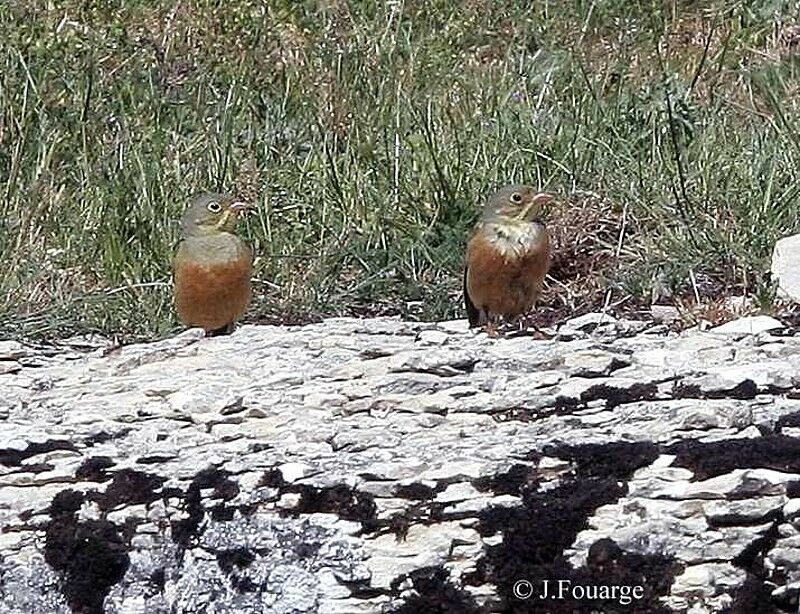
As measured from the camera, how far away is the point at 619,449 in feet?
10.1

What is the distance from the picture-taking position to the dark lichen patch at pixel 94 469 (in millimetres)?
3209

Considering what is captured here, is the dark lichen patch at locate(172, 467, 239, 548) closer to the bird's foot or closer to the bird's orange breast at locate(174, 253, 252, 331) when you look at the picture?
the bird's foot

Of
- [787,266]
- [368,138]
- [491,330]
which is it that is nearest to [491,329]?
[491,330]

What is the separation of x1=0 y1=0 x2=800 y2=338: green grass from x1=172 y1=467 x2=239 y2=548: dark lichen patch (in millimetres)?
2316

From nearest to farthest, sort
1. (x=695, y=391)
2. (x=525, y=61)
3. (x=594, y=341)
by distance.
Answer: (x=695, y=391) < (x=594, y=341) < (x=525, y=61)

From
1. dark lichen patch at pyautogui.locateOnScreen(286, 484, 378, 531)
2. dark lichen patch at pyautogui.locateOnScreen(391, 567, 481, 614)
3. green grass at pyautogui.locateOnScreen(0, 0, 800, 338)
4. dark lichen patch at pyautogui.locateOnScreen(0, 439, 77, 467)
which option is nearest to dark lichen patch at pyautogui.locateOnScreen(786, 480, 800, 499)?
dark lichen patch at pyautogui.locateOnScreen(391, 567, 481, 614)

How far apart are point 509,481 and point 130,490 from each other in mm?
733

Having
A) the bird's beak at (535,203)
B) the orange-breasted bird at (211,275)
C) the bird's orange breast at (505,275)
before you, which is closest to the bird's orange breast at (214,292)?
the orange-breasted bird at (211,275)

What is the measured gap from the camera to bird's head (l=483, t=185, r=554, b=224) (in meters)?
5.03

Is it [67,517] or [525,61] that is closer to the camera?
[67,517]

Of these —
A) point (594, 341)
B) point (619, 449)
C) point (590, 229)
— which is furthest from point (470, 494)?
point (590, 229)

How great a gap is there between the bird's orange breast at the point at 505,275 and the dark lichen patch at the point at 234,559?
6.79 ft

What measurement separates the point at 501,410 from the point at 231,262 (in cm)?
A: 167

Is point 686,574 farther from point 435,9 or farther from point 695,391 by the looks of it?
point 435,9
